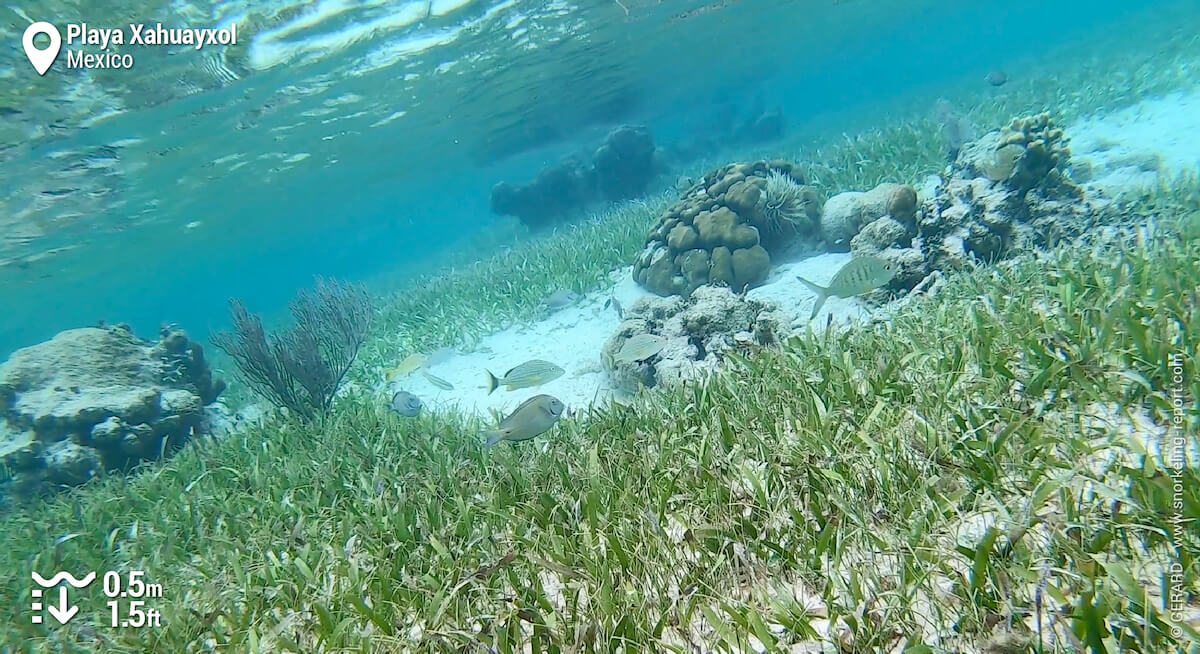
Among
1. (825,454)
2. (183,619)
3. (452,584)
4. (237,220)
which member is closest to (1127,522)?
(825,454)

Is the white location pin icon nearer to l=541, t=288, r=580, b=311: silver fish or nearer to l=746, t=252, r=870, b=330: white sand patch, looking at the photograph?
l=541, t=288, r=580, b=311: silver fish

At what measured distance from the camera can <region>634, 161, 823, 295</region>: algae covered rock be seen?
9922 mm

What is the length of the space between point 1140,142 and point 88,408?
1884cm

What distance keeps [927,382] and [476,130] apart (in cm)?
3610

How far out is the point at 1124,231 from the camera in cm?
637

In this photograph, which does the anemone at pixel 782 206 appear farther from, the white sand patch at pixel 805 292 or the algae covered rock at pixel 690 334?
the algae covered rock at pixel 690 334

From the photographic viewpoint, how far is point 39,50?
11938 mm

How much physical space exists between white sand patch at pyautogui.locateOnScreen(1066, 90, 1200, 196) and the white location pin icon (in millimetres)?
18142

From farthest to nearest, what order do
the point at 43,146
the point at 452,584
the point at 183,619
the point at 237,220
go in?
1. the point at 237,220
2. the point at 43,146
3. the point at 183,619
4. the point at 452,584

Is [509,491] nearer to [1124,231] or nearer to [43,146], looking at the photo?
[1124,231]

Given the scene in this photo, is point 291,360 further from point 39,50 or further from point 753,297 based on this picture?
point 39,50

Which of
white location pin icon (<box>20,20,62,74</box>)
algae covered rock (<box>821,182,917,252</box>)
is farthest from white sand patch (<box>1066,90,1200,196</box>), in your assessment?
white location pin icon (<box>20,20,62,74</box>)

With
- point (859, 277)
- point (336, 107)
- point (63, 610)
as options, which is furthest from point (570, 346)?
point (336, 107)

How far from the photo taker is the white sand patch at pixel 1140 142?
351 inches
